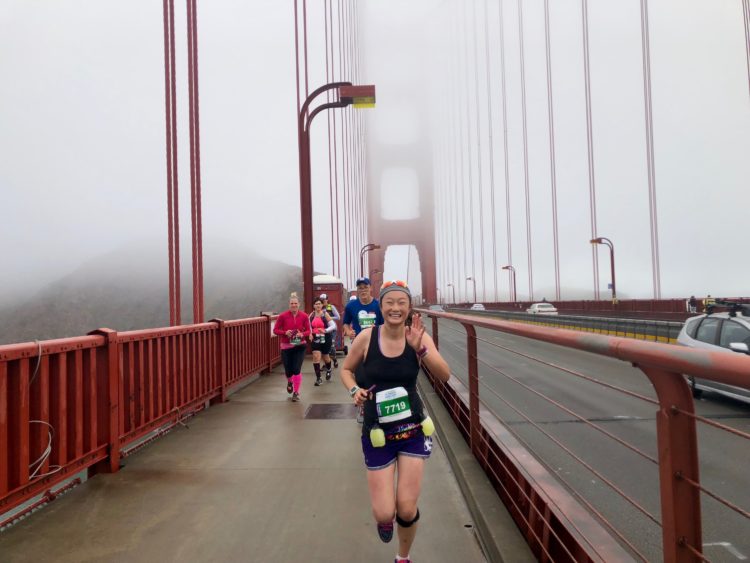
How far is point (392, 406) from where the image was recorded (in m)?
2.50

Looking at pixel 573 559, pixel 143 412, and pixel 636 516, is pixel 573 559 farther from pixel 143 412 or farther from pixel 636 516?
pixel 143 412

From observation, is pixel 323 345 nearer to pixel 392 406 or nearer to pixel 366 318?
pixel 366 318

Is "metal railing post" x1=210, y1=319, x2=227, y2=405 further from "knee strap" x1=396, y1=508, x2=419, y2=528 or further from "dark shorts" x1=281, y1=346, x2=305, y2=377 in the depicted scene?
"knee strap" x1=396, y1=508, x2=419, y2=528

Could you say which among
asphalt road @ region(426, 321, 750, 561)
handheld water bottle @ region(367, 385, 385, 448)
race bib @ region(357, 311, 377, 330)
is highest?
race bib @ region(357, 311, 377, 330)

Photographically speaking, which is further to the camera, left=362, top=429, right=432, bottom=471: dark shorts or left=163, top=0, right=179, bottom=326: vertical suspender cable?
left=163, top=0, right=179, bottom=326: vertical suspender cable

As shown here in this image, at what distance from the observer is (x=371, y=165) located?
7775 centimetres

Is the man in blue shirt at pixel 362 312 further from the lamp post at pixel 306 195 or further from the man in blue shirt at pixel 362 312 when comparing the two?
the lamp post at pixel 306 195

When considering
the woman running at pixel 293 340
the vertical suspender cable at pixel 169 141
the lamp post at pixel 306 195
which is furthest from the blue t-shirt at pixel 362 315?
the lamp post at pixel 306 195

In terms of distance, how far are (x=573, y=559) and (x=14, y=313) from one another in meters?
81.5

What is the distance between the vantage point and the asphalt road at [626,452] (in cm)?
315

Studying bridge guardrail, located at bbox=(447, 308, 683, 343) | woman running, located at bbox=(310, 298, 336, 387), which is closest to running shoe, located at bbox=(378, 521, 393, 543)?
woman running, located at bbox=(310, 298, 336, 387)

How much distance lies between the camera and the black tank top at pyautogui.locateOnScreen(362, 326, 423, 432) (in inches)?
99.6

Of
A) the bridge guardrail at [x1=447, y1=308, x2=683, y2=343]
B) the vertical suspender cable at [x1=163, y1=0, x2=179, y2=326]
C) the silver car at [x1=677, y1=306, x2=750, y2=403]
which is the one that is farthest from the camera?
the bridge guardrail at [x1=447, y1=308, x2=683, y2=343]

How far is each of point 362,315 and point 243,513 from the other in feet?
10.4
